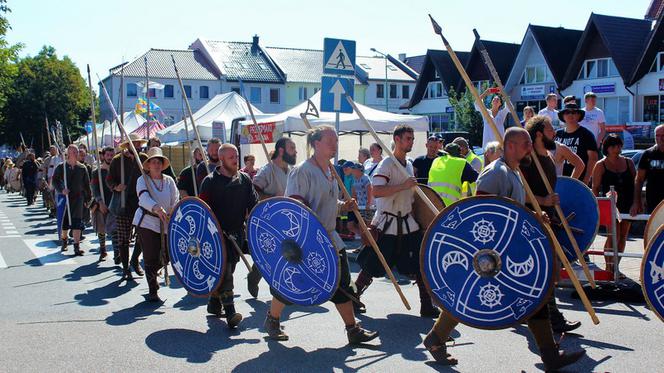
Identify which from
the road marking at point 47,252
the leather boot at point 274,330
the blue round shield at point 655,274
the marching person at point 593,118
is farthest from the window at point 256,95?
the blue round shield at point 655,274

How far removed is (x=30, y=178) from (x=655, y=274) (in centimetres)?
2693

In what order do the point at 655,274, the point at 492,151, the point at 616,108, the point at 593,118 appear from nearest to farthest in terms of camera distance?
1. the point at 655,274
2. the point at 492,151
3. the point at 593,118
4. the point at 616,108

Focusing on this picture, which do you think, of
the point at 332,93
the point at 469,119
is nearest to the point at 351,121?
the point at 332,93

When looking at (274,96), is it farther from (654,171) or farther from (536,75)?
(654,171)

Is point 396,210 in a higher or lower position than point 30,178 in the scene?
higher

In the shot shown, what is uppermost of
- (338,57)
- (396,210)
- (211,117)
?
(338,57)

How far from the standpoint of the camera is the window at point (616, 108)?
1807 inches

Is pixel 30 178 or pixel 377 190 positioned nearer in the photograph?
pixel 377 190

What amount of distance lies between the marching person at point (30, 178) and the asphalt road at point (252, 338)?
2051cm

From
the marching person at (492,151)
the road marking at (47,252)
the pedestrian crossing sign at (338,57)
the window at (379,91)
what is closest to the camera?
the marching person at (492,151)

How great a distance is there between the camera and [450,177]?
30.7 ft

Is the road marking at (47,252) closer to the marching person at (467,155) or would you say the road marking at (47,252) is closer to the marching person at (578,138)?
the marching person at (467,155)

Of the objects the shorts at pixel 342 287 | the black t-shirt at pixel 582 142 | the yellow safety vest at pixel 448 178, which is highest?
the black t-shirt at pixel 582 142

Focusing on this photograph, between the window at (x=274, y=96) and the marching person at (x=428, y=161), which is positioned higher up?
the window at (x=274, y=96)
